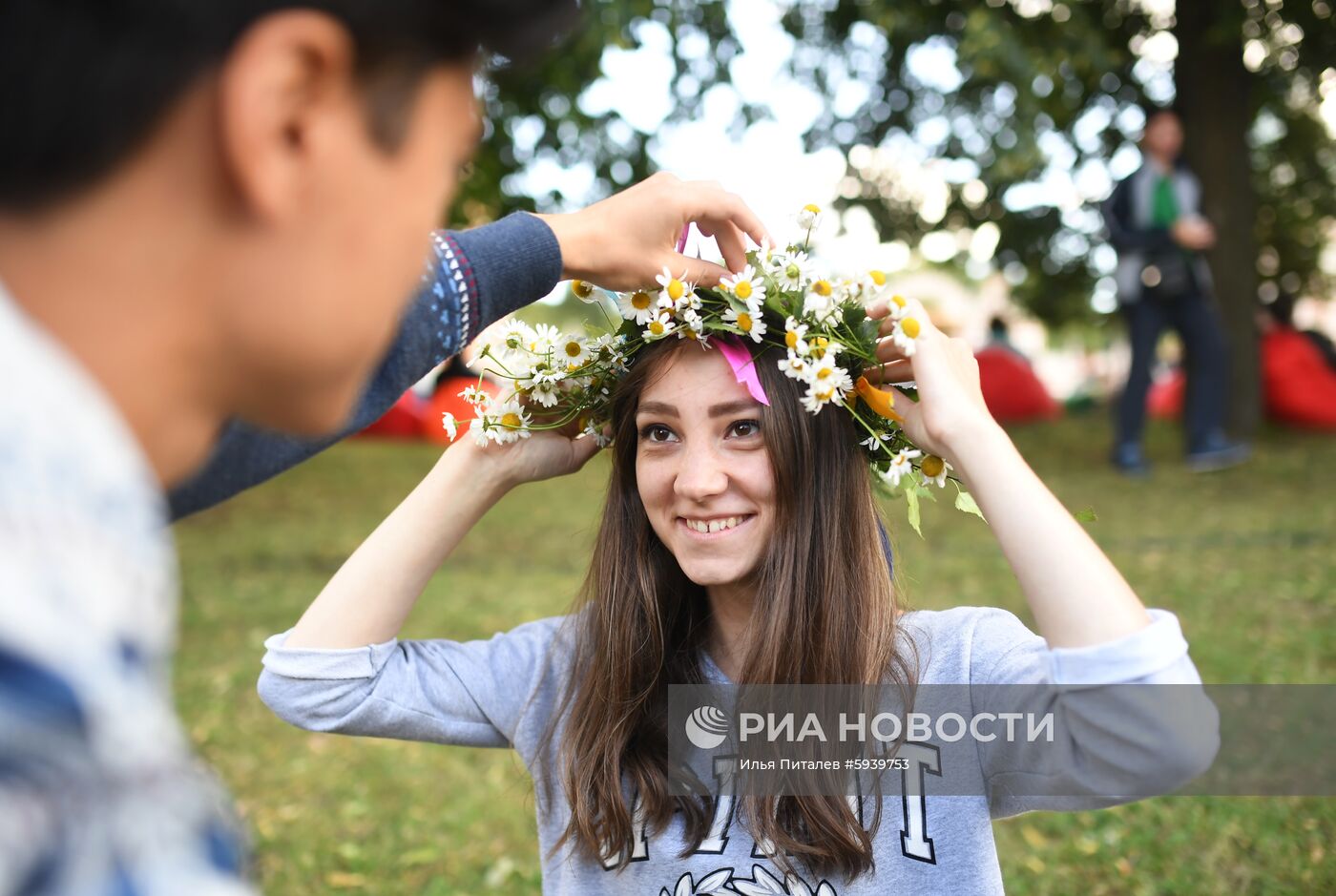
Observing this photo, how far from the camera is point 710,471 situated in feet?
7.72

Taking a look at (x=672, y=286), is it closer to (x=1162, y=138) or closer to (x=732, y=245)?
(x=732, y=245)

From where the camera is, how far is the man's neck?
765 mm

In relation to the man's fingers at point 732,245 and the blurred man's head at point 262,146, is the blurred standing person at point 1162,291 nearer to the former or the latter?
the man's fingers at point 732,245

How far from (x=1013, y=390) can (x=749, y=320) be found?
15.0 m

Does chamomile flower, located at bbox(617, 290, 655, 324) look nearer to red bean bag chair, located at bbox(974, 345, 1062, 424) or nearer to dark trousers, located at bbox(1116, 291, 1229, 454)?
dark trousers, located at bbox(1116, 291, 1229, 454)

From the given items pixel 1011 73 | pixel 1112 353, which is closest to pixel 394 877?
pixel 1011 73

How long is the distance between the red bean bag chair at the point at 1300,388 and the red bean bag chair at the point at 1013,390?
4030 millimetres

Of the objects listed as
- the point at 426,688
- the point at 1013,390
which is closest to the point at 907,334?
the point at 426,688

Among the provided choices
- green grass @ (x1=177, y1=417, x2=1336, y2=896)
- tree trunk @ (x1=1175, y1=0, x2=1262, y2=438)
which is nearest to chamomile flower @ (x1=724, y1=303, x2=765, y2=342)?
green grass @ (x1=177, y1=417, x2=1336, y2=896)

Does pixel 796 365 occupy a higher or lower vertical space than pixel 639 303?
lower

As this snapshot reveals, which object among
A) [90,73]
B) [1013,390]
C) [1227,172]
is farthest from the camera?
[1013,390]

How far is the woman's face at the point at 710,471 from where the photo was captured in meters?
2.38

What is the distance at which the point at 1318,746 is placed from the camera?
4.24m

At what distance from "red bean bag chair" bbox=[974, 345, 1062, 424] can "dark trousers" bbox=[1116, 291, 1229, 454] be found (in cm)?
633
